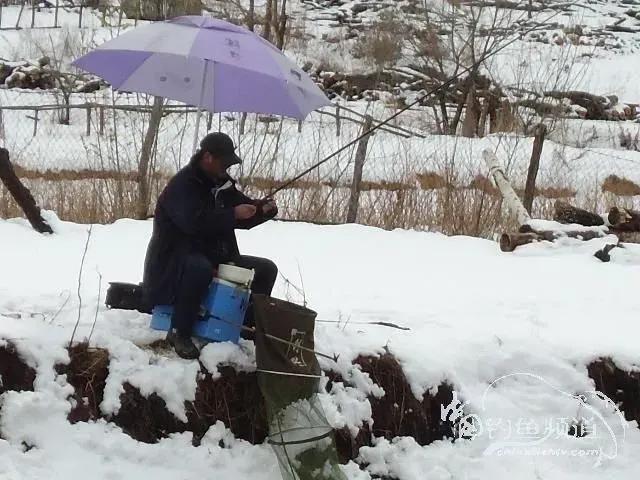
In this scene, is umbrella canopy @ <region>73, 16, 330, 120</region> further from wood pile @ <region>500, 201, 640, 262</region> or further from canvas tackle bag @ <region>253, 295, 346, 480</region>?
wood pile @ <region>500, 201, 640, 262</region>

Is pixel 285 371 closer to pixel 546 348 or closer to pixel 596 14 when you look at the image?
pixel 546 348

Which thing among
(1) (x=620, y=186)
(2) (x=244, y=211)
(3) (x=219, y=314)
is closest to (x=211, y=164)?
(2) (x=244, y=211)

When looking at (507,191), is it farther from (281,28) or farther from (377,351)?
(281,28)

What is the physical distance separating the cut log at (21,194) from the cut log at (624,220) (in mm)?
5643

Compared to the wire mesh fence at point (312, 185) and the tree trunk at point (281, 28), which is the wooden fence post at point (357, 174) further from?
the tree trunk at point (281, 28)

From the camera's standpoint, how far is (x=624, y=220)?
7.90m

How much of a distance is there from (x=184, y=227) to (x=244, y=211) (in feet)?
1.02

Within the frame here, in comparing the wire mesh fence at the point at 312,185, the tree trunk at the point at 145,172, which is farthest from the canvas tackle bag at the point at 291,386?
the tree trunk at the point at 145,172

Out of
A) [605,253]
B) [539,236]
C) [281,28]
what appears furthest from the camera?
[281,28]

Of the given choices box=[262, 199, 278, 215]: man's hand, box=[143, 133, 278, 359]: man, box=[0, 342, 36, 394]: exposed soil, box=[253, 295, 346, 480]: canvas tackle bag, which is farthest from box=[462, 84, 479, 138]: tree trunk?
box=[0, 342, 36, 394]: exposed soil

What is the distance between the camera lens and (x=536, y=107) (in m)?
16.5

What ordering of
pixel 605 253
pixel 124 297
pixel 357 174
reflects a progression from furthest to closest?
1. pixel 357 174
2. pixel 605 253
3. pixel 124 297

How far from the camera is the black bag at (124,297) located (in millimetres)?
4301

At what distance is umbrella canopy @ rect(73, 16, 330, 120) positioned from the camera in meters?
4.18
